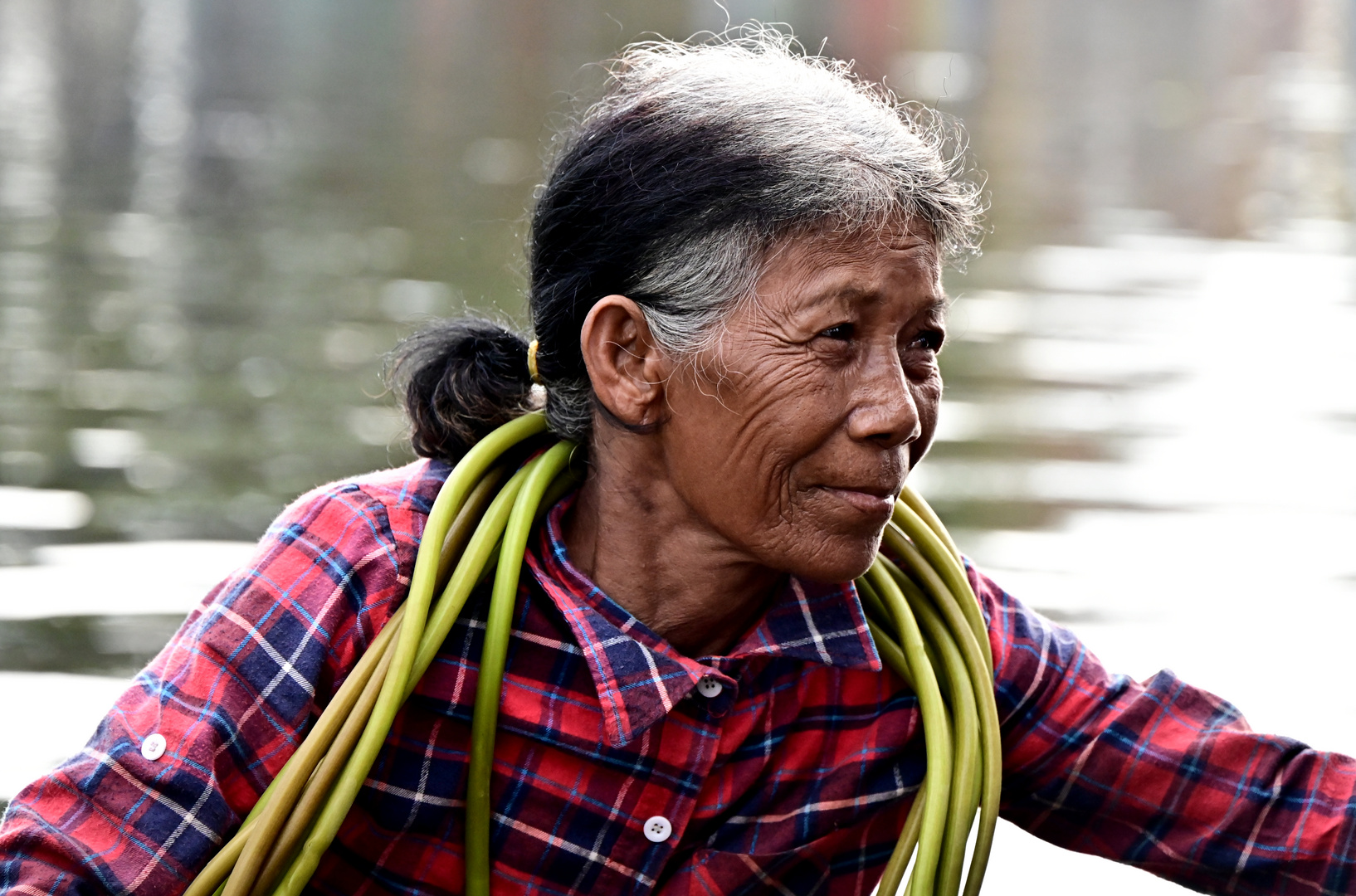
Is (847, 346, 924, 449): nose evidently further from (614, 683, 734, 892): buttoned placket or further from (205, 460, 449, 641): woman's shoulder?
(205, 460, 449, 641): woman's shoulder

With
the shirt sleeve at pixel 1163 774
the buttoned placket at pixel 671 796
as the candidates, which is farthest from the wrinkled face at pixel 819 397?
the shirt sleeve at pixel 1163 774

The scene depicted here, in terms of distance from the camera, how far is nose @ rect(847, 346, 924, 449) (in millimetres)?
1771

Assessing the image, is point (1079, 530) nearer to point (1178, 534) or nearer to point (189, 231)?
point (1178, 534)

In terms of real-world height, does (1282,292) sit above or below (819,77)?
below

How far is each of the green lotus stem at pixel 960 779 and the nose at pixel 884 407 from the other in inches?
12.2

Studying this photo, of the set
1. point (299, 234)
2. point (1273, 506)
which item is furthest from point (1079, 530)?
point (299, 234)

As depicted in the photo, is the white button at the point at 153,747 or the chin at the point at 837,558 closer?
the white button at the point at 153,747

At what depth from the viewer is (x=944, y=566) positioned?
2.01 meters

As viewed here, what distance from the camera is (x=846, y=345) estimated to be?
179 cm

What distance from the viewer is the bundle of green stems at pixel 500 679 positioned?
5.56 ft

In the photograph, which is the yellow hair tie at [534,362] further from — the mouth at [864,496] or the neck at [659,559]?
the mouth at [864,496]

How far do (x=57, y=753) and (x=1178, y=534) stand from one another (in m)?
3.43

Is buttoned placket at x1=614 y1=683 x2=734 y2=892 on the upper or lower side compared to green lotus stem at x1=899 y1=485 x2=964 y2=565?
lower

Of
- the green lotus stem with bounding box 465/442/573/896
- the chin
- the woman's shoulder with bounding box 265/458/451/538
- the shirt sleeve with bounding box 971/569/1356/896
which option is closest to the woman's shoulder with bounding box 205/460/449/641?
the woman's shoulder with bounding box 265/458/451/538
